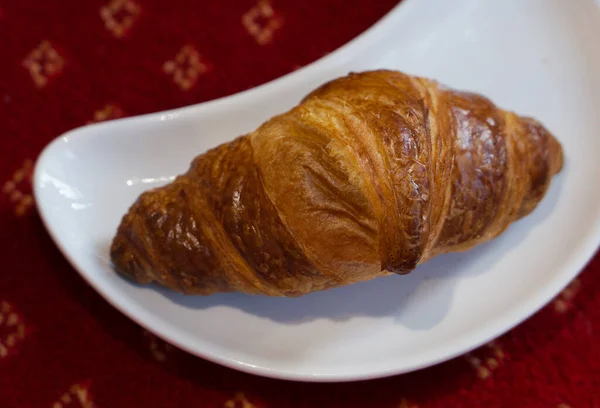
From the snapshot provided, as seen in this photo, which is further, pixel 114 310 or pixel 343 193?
pixel 114 310

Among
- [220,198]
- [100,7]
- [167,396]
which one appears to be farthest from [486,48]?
[167,396]

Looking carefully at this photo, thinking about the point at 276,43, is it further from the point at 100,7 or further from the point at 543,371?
the point at 543,371

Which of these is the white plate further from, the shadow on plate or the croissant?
the croissant

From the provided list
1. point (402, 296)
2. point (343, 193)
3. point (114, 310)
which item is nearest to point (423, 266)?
point (402, 296)

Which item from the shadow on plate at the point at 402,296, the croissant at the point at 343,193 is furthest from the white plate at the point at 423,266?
the croissant at the point at 343,193

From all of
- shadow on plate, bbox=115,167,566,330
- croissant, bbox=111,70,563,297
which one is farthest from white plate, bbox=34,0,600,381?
croissant, bbox=111,70,563,297

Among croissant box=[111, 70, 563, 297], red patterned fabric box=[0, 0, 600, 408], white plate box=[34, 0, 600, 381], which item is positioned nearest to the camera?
croissant box=[111, 70, 563, 297]

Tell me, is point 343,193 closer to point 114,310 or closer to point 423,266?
point 423,266
